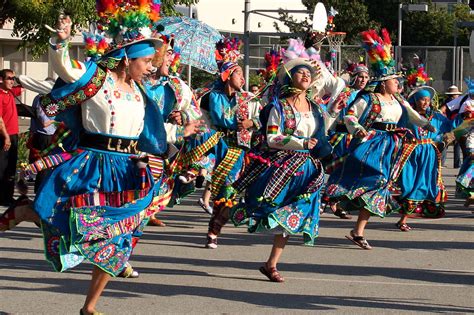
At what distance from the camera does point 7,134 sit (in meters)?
13.6

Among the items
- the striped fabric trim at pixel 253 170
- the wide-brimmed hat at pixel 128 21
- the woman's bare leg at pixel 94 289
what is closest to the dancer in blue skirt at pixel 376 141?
the striped fabric trim at pixel 253 170

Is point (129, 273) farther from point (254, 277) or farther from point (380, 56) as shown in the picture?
point (380, 56)

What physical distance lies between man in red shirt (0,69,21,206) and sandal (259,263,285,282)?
18.4 feet

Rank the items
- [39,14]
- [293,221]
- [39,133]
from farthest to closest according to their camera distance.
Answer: [39,14] → [39,133] → [293,221]

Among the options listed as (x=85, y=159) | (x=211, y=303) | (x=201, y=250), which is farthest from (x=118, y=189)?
(x=201, y=250)

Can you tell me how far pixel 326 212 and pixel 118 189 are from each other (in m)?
8.22

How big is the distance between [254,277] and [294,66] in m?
1.73

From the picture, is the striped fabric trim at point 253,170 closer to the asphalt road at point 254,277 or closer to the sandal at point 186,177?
the sandal at point 186,177

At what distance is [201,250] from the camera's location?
10609 mm

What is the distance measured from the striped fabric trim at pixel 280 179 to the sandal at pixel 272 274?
557mm

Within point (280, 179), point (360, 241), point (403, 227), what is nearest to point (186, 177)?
point (280, 179)

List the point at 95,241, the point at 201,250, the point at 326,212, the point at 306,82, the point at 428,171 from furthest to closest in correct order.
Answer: the point at 326,212, the point at 428,171, the point at 201,250, the point at 306,82, the point at 95,241

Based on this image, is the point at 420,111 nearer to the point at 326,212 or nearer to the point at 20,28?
the point at 326,212

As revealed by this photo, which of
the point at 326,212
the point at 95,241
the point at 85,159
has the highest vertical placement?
the point at 85,159
